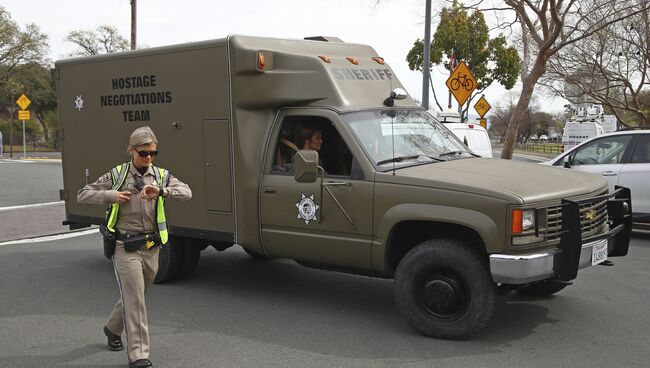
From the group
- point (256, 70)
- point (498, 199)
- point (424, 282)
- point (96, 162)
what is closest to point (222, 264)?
point (96, 162)

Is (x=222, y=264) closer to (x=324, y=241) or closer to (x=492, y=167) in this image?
(x=324, y=241)

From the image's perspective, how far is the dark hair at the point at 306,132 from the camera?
21.0 feet

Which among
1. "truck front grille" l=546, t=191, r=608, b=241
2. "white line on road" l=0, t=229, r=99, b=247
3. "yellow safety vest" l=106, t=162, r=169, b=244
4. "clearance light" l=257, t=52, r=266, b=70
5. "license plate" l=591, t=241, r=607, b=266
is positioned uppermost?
"clearance light" l=257, t=52, r=266, b=70

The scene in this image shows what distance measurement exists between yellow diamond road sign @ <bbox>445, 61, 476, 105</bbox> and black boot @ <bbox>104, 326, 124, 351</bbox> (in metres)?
12.0

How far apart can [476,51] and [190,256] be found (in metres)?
33.3

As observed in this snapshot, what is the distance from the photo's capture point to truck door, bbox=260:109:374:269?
19.1 ft

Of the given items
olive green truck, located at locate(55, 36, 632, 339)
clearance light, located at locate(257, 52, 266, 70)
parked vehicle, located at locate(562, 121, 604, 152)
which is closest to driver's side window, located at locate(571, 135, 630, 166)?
olive green truck, located at locate(55, 36, 632, 339)

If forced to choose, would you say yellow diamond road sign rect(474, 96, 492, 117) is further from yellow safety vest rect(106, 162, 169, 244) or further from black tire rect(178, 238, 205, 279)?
yellow safety vest rect(106, 162, 169, 244)

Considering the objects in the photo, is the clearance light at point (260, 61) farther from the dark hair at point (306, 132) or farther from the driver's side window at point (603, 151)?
the driver's side window at point (603, 151)

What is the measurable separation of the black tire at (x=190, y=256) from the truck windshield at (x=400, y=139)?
2576 mm

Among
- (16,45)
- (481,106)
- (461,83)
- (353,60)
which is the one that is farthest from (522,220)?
(16,45)

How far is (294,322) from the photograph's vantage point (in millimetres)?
5969

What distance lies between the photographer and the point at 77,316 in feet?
20.2

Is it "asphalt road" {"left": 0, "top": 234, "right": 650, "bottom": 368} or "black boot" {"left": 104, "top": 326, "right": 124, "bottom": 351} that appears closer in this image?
"asphalt road" {"left": 0, "top": 234, "right": 650, "bottom": 368}
